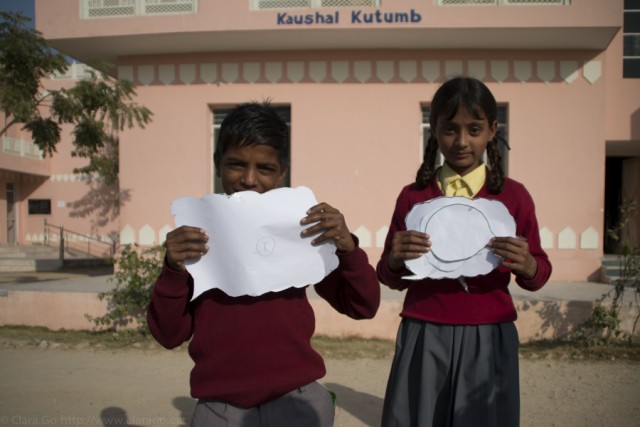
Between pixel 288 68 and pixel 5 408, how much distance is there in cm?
563

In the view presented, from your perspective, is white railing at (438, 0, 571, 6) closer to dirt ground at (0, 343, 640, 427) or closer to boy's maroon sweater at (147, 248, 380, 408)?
dirt ground at (0, 343, 640, 427)

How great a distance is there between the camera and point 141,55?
739 centimetres

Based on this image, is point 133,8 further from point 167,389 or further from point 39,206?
point 39,206

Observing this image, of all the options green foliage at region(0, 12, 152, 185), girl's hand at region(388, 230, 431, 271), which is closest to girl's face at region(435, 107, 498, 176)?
girl's hand at region(388, 230, 431, 271)

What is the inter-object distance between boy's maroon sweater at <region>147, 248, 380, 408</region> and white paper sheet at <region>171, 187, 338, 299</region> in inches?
2.5

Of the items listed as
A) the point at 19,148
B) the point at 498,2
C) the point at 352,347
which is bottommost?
the point at 352,347

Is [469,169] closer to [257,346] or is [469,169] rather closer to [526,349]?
[257,346]

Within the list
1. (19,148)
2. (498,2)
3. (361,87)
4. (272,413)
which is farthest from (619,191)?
(19,148)

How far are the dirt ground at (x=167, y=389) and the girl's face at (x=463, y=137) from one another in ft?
6.93

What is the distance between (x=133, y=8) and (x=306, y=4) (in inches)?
103

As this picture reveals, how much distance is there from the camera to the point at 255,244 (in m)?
1.29

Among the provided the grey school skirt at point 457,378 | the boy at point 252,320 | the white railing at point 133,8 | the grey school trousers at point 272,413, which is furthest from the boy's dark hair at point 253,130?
the white railing at point 133,8

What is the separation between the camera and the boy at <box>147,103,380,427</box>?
1229mm

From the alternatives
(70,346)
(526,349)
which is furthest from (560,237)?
(70,346)
